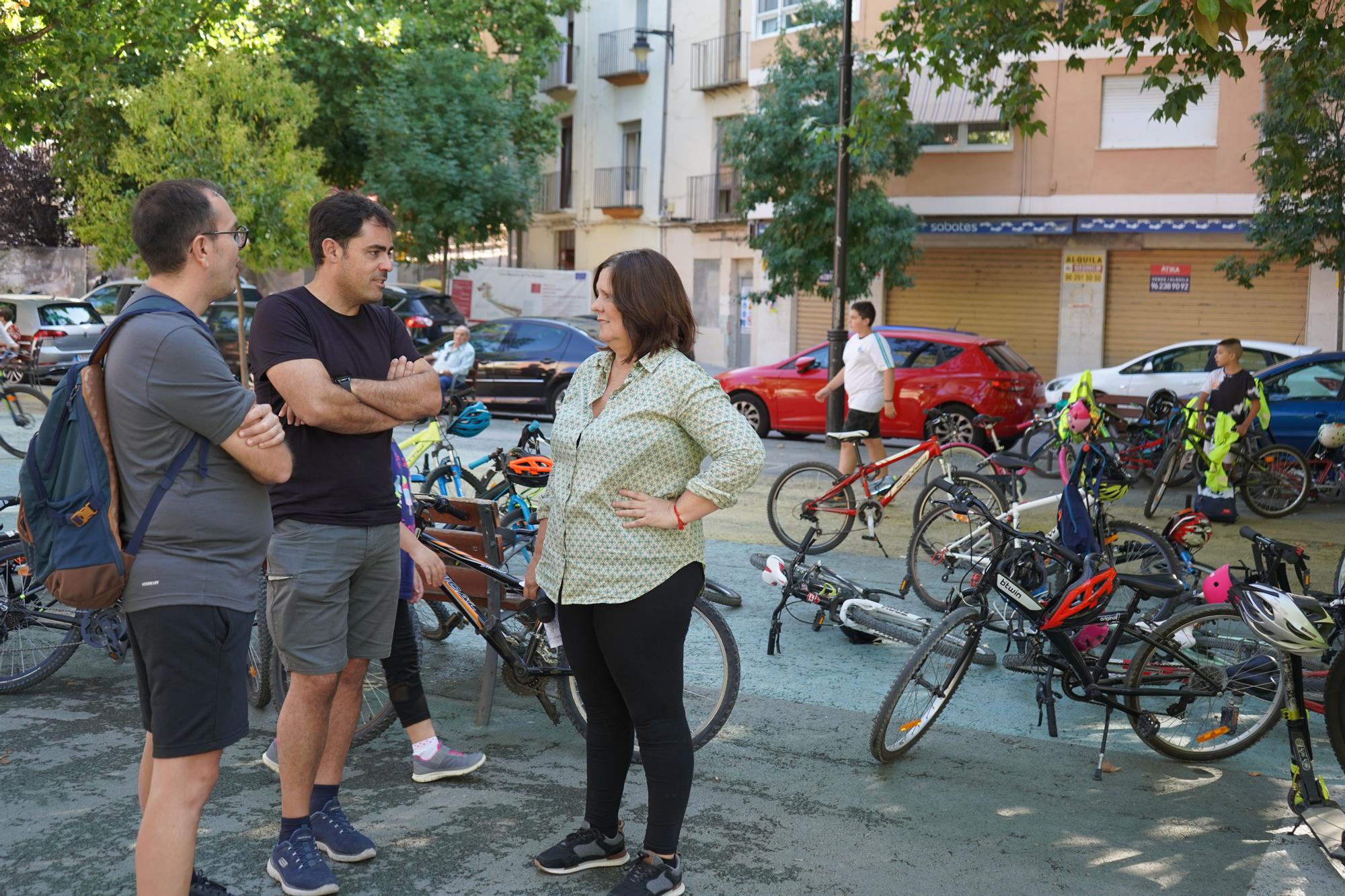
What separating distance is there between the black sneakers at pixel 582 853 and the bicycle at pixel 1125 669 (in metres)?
1.35

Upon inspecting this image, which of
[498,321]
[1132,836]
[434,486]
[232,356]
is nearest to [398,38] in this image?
[232,356]

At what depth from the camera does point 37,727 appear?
17.0 ft

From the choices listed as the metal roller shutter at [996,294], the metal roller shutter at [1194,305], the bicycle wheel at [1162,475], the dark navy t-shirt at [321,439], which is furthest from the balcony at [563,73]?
the dark navy t-shirt at [321,439]

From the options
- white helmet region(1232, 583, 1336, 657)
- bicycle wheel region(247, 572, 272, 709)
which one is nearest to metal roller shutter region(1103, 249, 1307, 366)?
white helmet region(1232, 583, 1336, 657)

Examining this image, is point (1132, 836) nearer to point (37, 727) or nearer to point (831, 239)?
point (37, 727)

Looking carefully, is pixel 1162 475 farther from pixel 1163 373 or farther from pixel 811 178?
pixel 811 178

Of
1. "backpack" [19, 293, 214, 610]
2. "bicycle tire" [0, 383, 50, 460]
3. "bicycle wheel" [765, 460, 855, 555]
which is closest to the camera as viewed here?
"backpack" [19, 293, 214, 610]

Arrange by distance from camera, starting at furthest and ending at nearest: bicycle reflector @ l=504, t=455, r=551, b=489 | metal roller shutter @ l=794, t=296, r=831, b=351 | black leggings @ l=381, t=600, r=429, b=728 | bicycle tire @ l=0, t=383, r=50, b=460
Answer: metal roller shutter @ l=794, t=296, r=831, b=351 < bicycle tire @ l=0, t=383, r=50, b=460 < bicycle reflector @ l=504, t=455, r=551, b=489 < black leggings @ l=381, t=600, r=429, b=728

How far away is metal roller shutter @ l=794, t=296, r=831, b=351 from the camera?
88.2 ft

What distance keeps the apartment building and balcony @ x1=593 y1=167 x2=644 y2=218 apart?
96.4 inches

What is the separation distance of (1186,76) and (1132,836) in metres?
7.43

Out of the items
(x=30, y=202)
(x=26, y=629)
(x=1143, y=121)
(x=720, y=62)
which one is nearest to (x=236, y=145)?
(x=720, y=62)

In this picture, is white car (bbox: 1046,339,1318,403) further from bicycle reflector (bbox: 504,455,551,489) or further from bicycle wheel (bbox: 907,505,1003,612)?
bicycle reflector (bbox: 504,455,551,489)

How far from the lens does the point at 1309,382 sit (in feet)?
43.8
